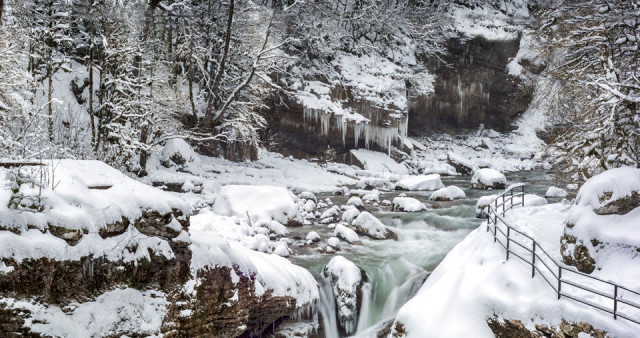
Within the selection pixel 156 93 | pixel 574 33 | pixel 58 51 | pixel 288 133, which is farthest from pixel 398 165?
pixel 58 51

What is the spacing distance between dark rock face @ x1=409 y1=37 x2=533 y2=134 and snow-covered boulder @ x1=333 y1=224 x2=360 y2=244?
70.6ft

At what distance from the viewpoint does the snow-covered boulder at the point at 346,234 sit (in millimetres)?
12224

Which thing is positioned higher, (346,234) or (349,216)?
(349,216)

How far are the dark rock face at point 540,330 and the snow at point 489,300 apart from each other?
2.3 inches

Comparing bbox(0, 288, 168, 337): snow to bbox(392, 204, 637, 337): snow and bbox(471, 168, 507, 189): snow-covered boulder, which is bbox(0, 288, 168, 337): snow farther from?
bbox(471, 168, 507, 189): snow-covered boulder

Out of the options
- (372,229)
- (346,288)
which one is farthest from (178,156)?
(346,288)

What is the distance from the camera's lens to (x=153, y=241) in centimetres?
638

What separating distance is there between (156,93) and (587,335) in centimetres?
1607

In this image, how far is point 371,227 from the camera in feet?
42.5

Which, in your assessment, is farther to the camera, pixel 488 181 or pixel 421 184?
pixel 488 181

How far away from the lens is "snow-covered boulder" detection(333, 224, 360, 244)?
40.1 feet

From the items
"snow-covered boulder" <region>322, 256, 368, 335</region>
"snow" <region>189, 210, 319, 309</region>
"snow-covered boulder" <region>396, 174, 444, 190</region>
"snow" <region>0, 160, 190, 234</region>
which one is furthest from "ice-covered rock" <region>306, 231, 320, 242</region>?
"snow-covered boulder" <region>396, 174, 444, 190</region>

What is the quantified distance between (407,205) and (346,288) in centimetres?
739

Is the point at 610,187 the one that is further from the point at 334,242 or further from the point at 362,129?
the point at 362,129
